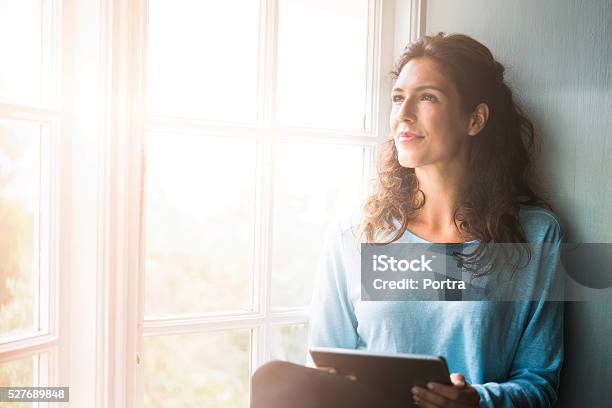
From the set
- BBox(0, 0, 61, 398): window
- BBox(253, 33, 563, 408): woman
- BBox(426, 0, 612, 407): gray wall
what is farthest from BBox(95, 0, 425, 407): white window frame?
BBox(426, 0, 612, 407): gray wall

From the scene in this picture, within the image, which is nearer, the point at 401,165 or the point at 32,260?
the point at 32,260

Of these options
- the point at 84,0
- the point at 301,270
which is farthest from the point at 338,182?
the point at 84,0

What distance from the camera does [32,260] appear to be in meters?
1.34

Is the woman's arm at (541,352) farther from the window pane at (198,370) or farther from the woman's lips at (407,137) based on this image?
the window pane at (198,370)

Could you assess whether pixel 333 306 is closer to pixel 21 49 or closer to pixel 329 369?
pixel 329 369

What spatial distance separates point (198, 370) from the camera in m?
1.53

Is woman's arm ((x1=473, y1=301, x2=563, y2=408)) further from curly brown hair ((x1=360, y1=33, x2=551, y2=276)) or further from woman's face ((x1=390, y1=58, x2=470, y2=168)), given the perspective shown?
woman's face ((x1=390, y1=58, x2=470, y2=168))

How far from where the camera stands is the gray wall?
4.09 ft

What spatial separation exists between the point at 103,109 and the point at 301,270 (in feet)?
2.23

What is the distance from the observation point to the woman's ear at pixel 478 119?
4.69 feet

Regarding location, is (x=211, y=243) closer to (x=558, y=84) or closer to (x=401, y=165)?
(x=401, y=165)

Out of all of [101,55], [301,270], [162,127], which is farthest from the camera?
[301,270]

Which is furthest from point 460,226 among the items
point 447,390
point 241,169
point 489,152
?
point 241,169

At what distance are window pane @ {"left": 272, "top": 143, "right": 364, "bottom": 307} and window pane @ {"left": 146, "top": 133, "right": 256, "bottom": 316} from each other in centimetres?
9
